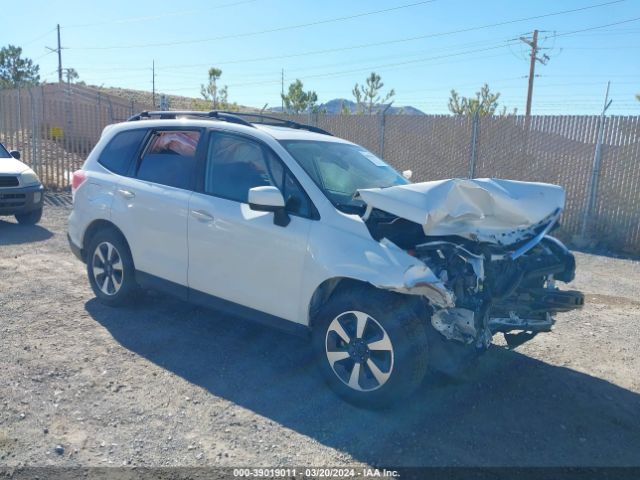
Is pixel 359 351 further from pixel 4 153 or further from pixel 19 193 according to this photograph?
pixel 4 153

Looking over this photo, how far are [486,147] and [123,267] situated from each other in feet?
27.5

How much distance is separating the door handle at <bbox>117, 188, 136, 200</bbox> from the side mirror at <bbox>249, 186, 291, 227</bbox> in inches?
64.4

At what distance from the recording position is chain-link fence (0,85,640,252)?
10297 mm

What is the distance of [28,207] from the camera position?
9.90 metres

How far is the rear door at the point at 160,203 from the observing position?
4.96 m

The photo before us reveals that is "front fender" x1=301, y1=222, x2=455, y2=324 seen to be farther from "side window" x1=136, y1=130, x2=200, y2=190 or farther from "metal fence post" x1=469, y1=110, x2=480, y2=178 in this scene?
"metal fence post" x1=469, y1=110, x2=480, y2=178

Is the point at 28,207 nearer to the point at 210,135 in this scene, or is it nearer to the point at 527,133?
the point at 210,135

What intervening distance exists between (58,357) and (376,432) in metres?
2.63

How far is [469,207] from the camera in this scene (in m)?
3.97

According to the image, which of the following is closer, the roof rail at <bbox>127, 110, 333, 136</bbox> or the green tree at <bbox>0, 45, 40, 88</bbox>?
the roof rail at <bbox>127, 110, 333, 136</bbox>

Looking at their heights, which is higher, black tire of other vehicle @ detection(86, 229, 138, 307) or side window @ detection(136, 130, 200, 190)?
side window @ detection(136, 130, 200, 190)

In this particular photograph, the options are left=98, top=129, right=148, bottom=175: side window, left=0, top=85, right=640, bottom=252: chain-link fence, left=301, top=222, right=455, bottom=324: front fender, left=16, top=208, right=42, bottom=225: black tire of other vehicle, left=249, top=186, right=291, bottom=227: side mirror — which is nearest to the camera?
left=301, top=222, right=455, bottom=324: front fender

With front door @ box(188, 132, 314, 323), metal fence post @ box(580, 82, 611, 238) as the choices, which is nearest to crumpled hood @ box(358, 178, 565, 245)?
front door @ box(188, 132, 314, 323)

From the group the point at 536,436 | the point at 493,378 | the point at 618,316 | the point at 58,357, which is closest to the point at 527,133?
the point at 618,316
